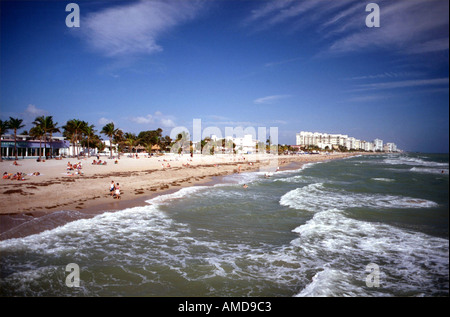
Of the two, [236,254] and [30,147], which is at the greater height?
[30,147]

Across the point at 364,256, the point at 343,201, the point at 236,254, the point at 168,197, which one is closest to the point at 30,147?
the point at 168,197

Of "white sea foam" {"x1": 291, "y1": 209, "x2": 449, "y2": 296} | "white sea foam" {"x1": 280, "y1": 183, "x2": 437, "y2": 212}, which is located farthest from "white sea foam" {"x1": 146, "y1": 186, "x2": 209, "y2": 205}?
"white sea foam" {"x1": 291, "y1": 209, "x2": 449, "y2": 296}

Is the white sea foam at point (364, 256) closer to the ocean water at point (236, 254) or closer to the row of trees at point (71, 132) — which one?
the ocean water at point (236, 254)

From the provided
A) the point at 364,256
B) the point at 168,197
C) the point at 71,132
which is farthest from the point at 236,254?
the point at 71,132

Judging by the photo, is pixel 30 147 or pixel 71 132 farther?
pixel 71 132

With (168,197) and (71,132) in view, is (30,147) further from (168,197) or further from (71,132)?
(168,197)

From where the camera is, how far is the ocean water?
5.55 m

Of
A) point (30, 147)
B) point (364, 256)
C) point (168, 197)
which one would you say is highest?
point (30, 147)

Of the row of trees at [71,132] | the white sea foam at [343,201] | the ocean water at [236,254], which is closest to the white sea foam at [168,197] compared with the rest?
the ocean water at [236,254]

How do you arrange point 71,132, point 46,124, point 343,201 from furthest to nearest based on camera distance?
point 71,132 < point 46,124 < point 343,201

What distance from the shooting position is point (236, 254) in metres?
7.38

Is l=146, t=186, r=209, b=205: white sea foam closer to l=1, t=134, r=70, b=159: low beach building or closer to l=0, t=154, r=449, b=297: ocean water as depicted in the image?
l=0, t=154, r=449, b=297: ocean water

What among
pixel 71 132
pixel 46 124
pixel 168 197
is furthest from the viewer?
pixel 71 132
